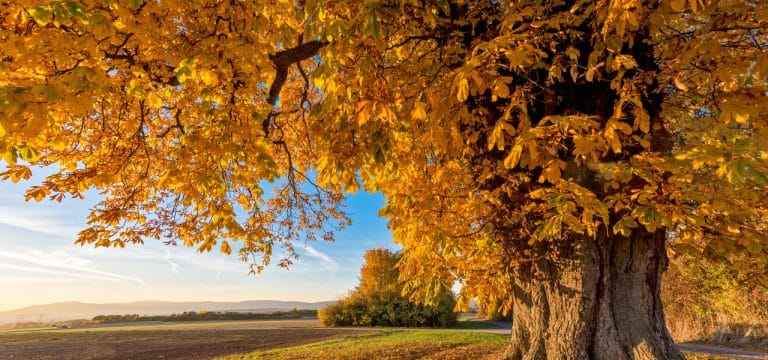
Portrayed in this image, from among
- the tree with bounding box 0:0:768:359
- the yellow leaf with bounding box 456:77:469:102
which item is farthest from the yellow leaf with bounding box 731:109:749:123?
the yellow leaf with bounding box 456:77:469:102

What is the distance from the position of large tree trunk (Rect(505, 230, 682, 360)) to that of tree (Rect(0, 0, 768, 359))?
2 centimetres

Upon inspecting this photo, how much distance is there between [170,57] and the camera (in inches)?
220

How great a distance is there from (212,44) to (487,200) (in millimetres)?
4116

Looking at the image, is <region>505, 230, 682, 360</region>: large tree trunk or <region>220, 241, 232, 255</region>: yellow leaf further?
<region>220, 241, 232, 255</region>: yellow leaf

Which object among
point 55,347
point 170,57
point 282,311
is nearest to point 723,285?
point 170,57

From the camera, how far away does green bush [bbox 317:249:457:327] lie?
23375 millimetres

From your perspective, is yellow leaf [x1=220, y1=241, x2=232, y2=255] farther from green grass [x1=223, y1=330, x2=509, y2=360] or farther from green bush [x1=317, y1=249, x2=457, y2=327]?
green bush [x1=317, y1=249, x2=457, y2=327]

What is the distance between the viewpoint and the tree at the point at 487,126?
3414 mm

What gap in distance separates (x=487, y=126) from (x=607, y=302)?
9.14 ft

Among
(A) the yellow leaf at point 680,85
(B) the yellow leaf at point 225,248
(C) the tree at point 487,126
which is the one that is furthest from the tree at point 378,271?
(A) the yellow leaf at point 680,85

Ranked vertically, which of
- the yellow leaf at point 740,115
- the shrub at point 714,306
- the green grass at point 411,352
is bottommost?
the green grass at point 411,352

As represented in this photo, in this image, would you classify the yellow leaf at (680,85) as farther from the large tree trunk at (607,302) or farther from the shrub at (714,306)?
the shrub at (714,306)

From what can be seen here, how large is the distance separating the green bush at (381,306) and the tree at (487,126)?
17112 mm

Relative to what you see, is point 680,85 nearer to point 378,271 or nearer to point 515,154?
point 515,154
